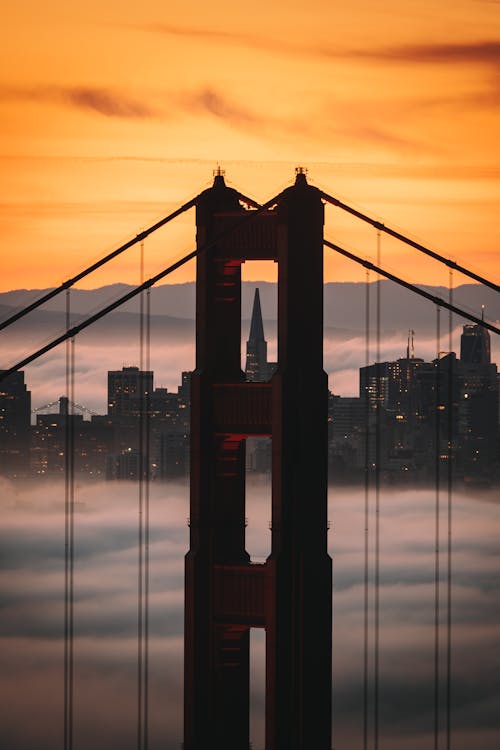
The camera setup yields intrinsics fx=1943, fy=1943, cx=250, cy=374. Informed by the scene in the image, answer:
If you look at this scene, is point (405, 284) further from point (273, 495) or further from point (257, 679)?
point (257, 679)

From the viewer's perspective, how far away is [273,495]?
5069 centimetres

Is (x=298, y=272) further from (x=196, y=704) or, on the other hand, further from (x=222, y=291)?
(x=196, y=704)

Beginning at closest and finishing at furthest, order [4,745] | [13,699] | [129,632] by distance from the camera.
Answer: [4,745]
[13,699]
[129,632]

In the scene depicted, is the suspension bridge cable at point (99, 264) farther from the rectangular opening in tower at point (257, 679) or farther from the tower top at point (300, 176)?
the rectangular opening in tower at point (257, 679)

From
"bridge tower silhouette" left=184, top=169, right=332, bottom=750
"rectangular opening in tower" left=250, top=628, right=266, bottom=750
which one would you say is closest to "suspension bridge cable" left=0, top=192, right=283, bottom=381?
"bridge tower silhouette" left=184, top=169, right=332, bottom=750

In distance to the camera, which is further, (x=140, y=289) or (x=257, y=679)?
(x=257, y=679)

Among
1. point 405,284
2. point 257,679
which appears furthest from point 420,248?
point 257,679

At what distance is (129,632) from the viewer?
15750 cm

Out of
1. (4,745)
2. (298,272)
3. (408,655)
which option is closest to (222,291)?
(298,272)

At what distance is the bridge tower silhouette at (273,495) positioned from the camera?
50469 millimetres

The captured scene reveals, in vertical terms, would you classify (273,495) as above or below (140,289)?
below

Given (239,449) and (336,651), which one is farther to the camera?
(336,651)

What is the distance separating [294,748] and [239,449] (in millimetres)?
8246

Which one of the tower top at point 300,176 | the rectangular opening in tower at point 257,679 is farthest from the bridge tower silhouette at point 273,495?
the rectangular opening in tower at point 257,679
